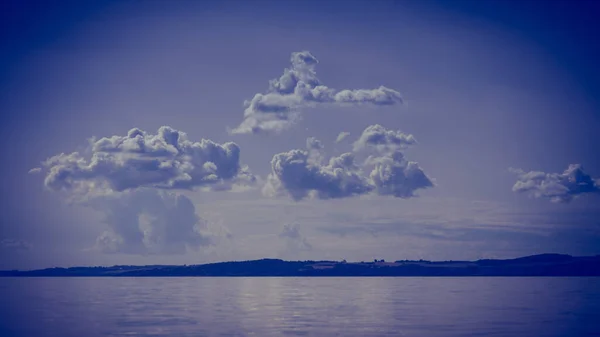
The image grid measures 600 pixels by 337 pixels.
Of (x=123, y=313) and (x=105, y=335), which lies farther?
(x=123, y=313)

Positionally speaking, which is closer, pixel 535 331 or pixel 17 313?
pixel 535 331

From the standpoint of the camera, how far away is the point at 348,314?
96.8 meters

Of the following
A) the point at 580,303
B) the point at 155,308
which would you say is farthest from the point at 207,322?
the point at 580,303

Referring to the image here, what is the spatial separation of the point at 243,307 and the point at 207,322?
3068cm

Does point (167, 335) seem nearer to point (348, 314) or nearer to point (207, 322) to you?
point (207, 322)

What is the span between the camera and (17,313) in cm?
10062

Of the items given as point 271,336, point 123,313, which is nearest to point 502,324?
point 271,336

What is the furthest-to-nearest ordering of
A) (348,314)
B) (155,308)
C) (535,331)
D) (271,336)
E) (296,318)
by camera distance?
(155,308)
(348,314)
(296,318)
(535,331)
(271,336)

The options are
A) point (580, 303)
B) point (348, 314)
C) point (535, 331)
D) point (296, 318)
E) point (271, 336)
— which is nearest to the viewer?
point (271, 336)

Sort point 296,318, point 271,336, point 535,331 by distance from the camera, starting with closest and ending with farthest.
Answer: point 271,336
point 535,331
point 296,318

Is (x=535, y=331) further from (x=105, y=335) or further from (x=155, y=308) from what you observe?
(x=155, y=308)

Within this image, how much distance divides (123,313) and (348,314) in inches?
1399

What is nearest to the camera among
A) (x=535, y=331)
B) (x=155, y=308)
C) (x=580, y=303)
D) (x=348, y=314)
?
(x=535, y=331)

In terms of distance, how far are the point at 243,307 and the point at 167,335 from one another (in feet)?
147
